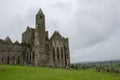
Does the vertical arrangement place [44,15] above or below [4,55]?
above

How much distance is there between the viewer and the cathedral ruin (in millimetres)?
68312

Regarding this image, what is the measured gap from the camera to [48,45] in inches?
2857

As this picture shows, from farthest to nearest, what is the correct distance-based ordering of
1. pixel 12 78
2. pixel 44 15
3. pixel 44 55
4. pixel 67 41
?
pixel 67 41
pixel 44 15
pixel 44 55
pixel 12 78

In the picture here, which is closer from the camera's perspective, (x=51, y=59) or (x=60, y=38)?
(x=51, y=59)

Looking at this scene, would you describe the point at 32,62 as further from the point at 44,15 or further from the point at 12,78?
the point at 12,78

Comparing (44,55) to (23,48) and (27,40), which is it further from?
(27,40)

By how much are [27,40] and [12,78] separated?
1955 inches

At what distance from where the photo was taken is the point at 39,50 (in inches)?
2680

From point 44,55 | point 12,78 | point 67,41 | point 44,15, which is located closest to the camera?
point 12,78

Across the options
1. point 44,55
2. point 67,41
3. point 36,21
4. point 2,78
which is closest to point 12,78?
point 2,78

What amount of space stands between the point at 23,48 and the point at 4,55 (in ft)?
25.5

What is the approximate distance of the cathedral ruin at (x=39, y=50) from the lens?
6831cm

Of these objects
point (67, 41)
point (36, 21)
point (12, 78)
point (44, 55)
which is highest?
point (36, 21)

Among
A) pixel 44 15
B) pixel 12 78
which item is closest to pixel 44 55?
pixel 44 15
